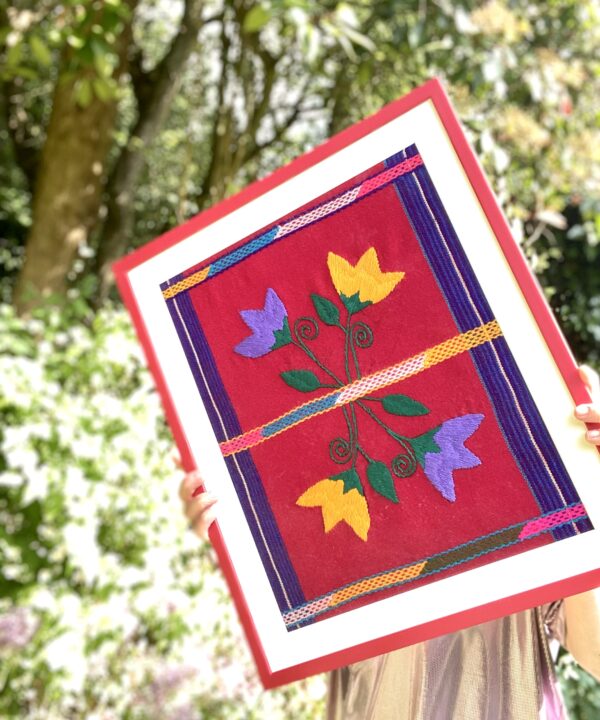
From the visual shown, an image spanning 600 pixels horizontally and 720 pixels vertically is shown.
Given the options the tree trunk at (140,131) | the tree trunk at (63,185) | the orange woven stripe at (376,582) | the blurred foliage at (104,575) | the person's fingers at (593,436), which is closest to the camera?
the person's fingers at (593,436)

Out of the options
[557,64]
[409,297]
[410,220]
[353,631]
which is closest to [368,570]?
[353,631]

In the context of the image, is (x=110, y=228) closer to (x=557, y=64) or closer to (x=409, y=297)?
(x=557, y=64)

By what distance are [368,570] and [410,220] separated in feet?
1.71

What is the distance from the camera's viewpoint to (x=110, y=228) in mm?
4238

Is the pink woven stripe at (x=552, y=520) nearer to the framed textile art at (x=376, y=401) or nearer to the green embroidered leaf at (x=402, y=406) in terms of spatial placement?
the framed textile art at (x=376, y=401)

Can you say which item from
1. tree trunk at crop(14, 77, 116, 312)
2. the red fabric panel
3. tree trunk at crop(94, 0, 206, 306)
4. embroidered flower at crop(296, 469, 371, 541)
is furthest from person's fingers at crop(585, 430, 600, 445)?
tree trunk at crop(94, 0, 206, 306)

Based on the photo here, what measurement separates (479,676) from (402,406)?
45 cm

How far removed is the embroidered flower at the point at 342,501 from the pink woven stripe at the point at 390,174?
1.40 ft

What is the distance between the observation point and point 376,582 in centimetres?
103

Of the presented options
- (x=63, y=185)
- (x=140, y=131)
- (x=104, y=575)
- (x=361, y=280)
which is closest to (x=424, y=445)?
(x=361, y=280)

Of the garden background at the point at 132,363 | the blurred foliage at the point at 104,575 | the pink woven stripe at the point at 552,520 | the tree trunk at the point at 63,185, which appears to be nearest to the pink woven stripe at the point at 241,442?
the pink woven stripe at the point at 552,520

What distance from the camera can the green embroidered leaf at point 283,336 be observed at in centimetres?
110

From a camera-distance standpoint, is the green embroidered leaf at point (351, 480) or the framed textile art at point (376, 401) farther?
the green embroidered leaf at point (351, 480)

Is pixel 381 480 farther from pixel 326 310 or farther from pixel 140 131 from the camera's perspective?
pixel 140 131
